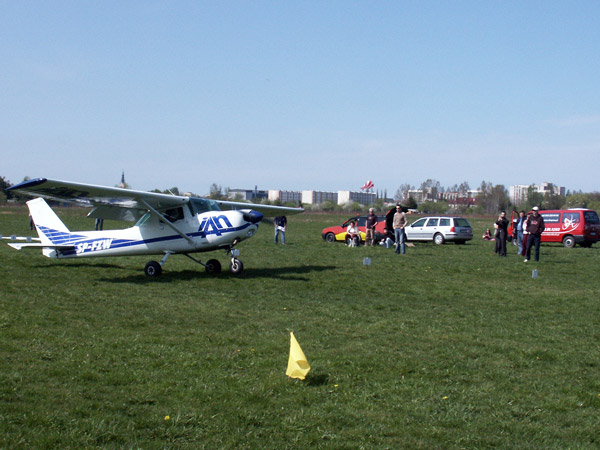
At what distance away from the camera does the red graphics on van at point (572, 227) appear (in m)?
27.6

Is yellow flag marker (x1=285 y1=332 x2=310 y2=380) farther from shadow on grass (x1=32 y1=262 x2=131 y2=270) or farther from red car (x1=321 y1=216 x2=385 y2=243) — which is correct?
red car (x1=321 y1=216 x2=385 y2=243)

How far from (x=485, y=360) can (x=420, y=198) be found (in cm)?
18489

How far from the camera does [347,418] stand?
195 inches

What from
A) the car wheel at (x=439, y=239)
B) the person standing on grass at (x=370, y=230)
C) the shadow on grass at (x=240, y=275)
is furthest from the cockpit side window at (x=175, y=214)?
the car wheel at (x=439, y=239)

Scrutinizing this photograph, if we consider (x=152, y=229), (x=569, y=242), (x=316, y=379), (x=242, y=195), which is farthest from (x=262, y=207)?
(x=242, y=195)

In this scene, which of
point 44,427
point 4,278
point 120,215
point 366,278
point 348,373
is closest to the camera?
point 44,427

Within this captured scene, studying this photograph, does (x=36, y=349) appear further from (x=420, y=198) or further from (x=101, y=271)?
(x=420, y=198)

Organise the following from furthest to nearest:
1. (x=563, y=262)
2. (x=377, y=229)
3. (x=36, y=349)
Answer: (x=377, y=229)
(x=563, y=262)
(x=36, y=349)

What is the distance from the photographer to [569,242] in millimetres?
27797

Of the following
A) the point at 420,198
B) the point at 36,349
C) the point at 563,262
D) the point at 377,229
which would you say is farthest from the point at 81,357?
the point at 420,198

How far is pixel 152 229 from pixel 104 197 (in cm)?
166

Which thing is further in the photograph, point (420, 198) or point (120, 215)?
point (420, 198)

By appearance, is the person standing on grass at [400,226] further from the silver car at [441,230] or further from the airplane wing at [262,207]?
the silver car at [441,230]

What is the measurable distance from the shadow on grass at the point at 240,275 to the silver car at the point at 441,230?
13086 mm
